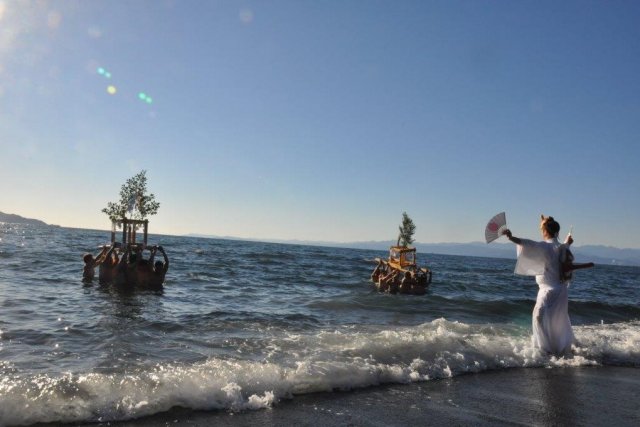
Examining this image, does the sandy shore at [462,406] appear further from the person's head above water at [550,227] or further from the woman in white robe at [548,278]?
the person's head above water at [550,227]

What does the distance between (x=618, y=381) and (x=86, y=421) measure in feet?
25.6

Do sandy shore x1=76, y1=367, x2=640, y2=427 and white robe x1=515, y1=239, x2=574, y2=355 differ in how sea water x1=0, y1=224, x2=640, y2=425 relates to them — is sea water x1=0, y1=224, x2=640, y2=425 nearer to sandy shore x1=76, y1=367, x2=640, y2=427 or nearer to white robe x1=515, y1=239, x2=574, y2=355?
sandy shore x1=76, y1=367, x2=640, y2=427

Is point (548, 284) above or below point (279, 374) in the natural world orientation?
above

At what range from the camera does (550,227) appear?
7938 mm

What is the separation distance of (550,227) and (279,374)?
17.9 ft

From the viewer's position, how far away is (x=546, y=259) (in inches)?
305

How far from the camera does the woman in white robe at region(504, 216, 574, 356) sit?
7.68 metres

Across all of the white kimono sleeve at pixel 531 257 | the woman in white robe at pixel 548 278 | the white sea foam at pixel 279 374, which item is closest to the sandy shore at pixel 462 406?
the white sea foam at pixel 279 374

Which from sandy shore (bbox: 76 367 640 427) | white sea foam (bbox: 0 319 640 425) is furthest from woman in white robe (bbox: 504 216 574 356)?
sandy shore (bbox: 76 367 640 427)

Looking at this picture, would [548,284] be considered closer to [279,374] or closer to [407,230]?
[279,374]

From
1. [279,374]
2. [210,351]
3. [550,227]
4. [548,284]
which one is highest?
[550,227]

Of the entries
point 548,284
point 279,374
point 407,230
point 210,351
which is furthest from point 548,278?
point 407,230

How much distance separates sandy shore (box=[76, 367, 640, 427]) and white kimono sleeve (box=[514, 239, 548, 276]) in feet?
5.81

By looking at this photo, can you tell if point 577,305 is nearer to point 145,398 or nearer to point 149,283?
point 149,283
